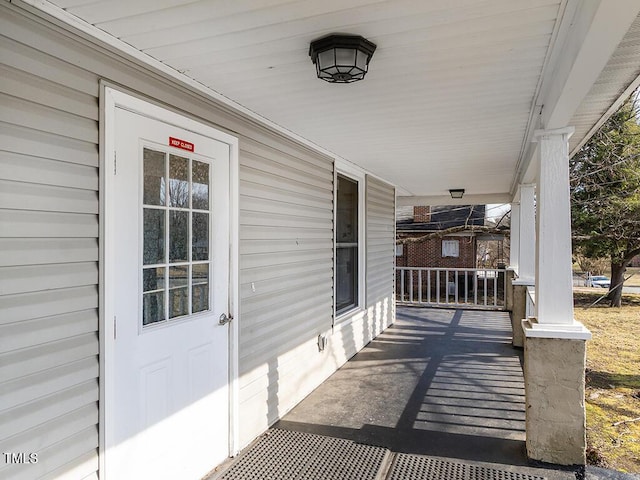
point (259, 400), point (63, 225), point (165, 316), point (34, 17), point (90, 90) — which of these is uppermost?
point (34, 17)

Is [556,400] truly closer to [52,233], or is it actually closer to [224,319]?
[224,319]

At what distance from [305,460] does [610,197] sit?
1029 cm

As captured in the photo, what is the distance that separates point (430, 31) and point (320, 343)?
3.30 meters

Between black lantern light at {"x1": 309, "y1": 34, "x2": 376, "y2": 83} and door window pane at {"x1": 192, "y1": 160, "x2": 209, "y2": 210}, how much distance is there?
1018 mm

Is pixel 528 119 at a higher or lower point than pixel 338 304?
higher

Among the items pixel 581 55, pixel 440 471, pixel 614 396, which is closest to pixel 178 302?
pixel 440 471

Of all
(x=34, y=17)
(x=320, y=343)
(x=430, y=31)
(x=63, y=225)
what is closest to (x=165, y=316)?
(x=63, y=225)

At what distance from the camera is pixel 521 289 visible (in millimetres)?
5898

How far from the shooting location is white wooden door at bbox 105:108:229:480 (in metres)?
2.08

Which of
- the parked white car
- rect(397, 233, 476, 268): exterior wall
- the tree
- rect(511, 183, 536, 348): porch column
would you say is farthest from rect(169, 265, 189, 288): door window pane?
the parked white car

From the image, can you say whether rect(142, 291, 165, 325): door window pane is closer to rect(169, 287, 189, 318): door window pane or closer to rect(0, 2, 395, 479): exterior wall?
rect(169, 287, 189, 318): door window pane

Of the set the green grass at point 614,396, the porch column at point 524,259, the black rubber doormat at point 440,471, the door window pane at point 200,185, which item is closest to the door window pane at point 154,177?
the door window pane at point 200,185

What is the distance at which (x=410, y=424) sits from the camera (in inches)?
138

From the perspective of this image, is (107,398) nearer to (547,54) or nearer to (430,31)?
(430,31)
